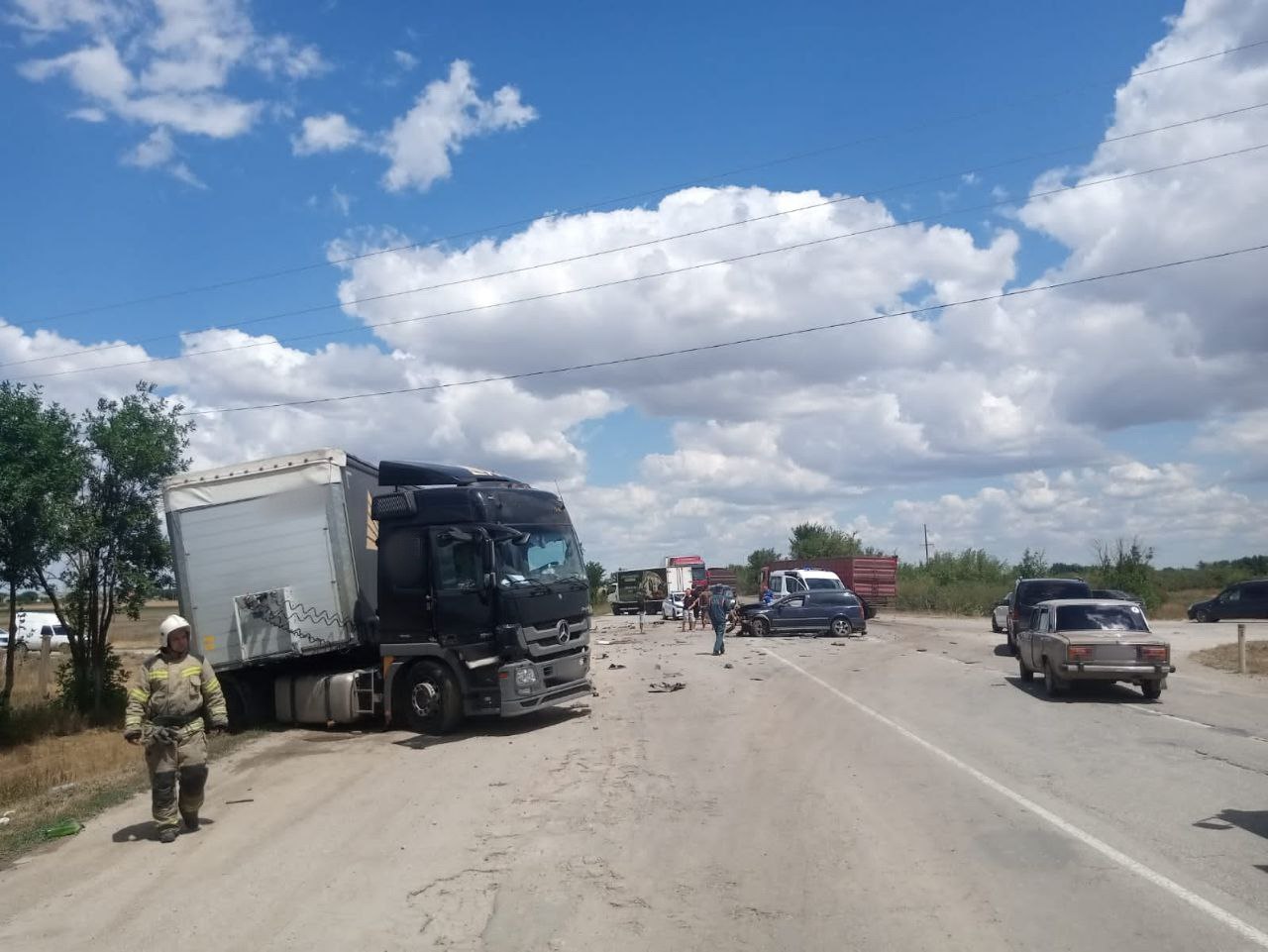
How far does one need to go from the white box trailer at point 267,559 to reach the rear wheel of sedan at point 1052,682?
10.8 metres

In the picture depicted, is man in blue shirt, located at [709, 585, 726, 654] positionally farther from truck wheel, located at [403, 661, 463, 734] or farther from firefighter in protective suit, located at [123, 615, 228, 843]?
firefighter in protective suit, located at [123, 615, 228, 843]

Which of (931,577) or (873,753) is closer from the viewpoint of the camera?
(873,753)

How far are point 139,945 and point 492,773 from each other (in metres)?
5.19

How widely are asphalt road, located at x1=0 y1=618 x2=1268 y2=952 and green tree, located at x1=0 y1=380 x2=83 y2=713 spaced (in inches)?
287

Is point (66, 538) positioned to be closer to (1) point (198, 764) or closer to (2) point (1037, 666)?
(1) point (198, 764)

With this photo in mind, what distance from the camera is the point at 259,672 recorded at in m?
15.7

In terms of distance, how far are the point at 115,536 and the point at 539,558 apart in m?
9.96

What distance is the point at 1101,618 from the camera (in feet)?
56.6

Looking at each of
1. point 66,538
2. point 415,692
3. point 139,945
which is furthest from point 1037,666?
point 66,538

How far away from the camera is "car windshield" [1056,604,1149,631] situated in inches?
673

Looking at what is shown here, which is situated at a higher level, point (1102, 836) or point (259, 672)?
point (259, 672)

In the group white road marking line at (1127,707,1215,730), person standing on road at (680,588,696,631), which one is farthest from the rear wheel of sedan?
person standing on road at (680,588,696,631)

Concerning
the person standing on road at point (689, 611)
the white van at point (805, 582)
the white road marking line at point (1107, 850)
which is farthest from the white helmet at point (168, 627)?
the person standing on road at point (689, 611)

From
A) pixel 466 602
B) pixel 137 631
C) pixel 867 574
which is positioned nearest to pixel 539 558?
pixel 466 602
